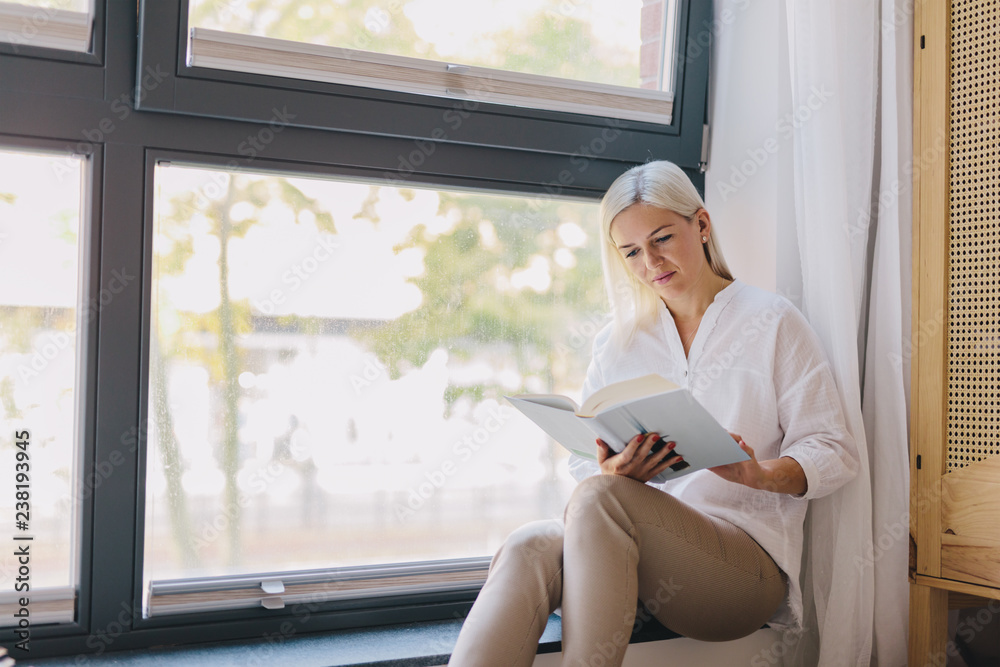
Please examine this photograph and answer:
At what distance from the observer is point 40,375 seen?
5.31ft

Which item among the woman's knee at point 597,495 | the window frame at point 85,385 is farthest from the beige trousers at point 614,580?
the window frame at point 85,385

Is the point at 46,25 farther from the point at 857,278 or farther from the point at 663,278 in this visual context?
the point at 857,278

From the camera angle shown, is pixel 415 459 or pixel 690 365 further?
pixel 415 459

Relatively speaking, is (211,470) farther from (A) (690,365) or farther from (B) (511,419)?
(A) (690,365)

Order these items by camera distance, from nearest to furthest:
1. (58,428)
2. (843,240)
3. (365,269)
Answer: (58,428)
(843,240)
(365,269)

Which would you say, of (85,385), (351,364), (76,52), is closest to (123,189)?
(76,52)

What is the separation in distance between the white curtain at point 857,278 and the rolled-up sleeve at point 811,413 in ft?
0.20

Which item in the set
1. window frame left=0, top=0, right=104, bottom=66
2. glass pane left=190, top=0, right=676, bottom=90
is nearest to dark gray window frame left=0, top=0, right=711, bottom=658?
window frame left=0, top=0, right=104, bottom=66

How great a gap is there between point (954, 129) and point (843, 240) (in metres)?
0.30

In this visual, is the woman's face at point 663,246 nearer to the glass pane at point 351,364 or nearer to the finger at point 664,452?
the glass pane at point 351,364

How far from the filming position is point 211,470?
5.72 ft

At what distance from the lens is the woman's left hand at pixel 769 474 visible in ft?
4.88

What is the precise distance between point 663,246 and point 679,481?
1.63ft

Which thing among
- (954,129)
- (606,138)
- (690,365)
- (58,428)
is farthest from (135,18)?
(954,129)
